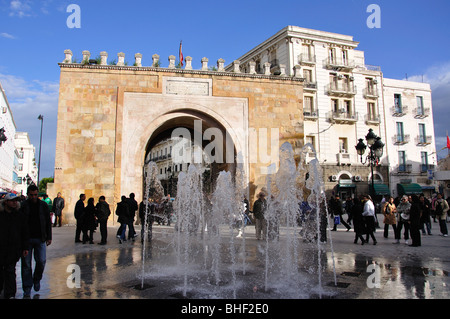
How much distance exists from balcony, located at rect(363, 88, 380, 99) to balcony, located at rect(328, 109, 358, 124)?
7.09 ft

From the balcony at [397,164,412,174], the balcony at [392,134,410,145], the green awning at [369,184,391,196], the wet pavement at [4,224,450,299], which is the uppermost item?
the balcony at [392,134,410,145]

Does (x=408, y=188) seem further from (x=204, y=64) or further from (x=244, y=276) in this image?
(x=244, y=276)

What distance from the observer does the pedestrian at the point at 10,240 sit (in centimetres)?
383

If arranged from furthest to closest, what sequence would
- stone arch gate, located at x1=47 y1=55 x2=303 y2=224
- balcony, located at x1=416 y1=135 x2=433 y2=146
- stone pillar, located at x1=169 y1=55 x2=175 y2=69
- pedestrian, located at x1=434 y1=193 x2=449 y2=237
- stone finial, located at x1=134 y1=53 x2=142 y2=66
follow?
balcony, located at x1=416 y1=135 x2=433 y2=146 → stone pillar, located at x1=169 y1=55 x2=175 y2=69 → stone finial, located at x1=134 y1=53 x2=142 y2=66 → stone arch gate, located at x1=47 y1=55 x2=303 y2=224 → pedestrian, located at x1=434 y1=193 x2=449 y2=237

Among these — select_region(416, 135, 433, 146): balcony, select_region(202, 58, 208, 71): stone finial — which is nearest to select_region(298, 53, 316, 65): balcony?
select_region(416, 135, 433, 146): balcony

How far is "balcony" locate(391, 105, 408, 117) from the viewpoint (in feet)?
89.8

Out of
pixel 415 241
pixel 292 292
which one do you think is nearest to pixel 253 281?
pixel 292 292

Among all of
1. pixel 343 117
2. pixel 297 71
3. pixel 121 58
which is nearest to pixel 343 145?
pixel 343 117

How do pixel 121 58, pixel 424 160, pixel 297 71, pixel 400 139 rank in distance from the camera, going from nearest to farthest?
pixel 121 58 → pixel 297 71 → pixel 400 139 → pixel 424 160

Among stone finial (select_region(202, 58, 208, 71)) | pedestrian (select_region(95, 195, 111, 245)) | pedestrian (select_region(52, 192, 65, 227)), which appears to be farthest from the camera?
stone finial (select_region(202, 58, 208, 71))

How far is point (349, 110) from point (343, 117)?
1243 mm

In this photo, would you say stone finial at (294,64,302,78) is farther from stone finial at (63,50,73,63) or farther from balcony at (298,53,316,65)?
balcony at (298,53,316,65)

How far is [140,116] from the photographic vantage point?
13.9m
